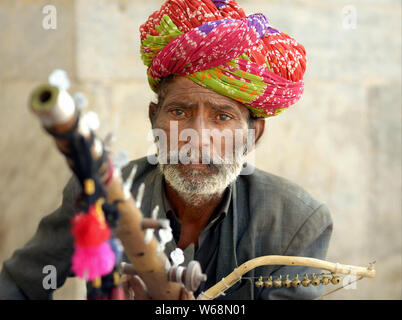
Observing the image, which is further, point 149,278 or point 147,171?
point 147,171

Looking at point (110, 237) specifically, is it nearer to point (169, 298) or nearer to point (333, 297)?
point (169, 298)

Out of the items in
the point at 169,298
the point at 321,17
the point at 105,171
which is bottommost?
the point at 169,298

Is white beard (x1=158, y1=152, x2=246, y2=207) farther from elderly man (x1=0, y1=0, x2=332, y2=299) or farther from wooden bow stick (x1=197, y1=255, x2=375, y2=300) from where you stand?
wooden bow stick (x1=197, y1=255, x2=375, y2=300)

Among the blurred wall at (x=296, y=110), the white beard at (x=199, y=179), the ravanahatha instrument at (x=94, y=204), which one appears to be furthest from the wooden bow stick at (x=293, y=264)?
the blurred wall at (x=296, y=110)

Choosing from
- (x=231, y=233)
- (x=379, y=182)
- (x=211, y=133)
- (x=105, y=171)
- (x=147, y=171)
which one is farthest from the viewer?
(x=379, y=182)

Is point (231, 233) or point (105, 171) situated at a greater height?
point (105, 171)

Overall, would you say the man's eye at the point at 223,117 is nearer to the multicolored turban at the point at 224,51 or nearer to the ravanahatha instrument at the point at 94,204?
the multicolored turban at the point at 224,51

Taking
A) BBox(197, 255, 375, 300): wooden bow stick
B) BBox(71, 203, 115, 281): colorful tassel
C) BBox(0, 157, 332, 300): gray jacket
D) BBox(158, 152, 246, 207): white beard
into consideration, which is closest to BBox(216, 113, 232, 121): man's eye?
BBox(158, 152, 246, 207): white beard

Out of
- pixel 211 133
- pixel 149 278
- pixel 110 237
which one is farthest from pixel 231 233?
pixel 110 237

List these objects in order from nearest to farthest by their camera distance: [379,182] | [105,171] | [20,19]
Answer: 1. [105,171]
2. [20,19]
3. [379,182]

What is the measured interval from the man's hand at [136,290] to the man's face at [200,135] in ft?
2.06

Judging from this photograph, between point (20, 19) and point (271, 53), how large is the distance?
80.1 inches

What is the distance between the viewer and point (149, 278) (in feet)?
4.96

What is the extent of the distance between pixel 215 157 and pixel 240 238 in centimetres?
40
